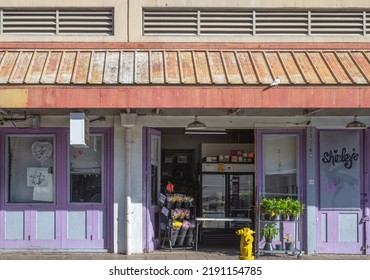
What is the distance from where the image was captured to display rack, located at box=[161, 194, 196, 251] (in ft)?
49.5

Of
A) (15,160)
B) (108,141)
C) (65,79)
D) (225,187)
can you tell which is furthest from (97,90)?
(225,187)

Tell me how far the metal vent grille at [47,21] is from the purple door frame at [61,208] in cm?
206

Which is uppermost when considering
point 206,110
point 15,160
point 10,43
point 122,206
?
point 10,43

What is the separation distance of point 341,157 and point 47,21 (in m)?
6.76

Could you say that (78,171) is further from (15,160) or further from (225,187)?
(225,187)

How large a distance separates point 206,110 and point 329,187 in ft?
10.3

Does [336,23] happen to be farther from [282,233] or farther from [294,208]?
[282,233]

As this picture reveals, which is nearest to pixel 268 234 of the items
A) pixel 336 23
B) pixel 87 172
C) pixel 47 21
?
pixel 87 172

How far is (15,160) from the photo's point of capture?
575 inches

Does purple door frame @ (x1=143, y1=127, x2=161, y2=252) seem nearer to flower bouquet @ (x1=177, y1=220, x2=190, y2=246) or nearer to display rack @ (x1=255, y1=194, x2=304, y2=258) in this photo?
flower bouquet @ (x1=177, y1=220, x2=190, y2=246)

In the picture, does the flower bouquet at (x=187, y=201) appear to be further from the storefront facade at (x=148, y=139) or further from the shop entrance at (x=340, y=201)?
the shop entrance at (x=340, y=201)

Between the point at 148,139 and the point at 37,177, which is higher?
the point at 148,139

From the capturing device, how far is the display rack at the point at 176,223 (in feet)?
49.5

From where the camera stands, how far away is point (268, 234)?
559 inches
